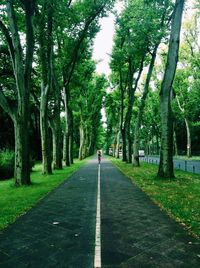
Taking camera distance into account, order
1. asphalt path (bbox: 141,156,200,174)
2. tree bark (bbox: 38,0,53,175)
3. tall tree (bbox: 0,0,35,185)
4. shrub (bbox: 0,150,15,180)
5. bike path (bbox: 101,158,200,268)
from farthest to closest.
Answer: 1. asphalt path (bbox: 141,156,200,174)
2. shrub (bbox: 0,150,15,180)
3. tree bark (bbox: 38,0,53,175)
4. tall tree (bbox: 0,0,35,185)
5. bike path (bbox: 101,158,200,268)

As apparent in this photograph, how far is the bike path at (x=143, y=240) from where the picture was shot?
5336mm

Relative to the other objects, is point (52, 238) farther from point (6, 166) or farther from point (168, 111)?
point (6, 166)

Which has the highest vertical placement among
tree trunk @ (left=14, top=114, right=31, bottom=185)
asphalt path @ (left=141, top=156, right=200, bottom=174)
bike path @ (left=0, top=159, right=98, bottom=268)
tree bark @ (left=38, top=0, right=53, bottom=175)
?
tree bark @ (left=38, top=0, right=53, bottom=175)

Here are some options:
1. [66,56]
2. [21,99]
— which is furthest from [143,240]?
[66,56]

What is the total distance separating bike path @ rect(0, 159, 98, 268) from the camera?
5.39 m

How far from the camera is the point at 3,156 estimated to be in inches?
965

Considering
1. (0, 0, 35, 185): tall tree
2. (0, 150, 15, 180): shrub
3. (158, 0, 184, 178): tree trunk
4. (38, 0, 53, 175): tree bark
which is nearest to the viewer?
→ (0, 0, 35, 185): tall tree

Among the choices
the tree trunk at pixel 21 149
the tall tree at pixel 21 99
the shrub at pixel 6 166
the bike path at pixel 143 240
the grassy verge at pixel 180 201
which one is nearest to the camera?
the bike path at pixel 143 240

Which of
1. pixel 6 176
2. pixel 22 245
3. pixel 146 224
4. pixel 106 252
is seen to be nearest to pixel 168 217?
pixel 146 224

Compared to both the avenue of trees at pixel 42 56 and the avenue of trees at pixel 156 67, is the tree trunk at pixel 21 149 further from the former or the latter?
the avenue of trees at pixel 156 67

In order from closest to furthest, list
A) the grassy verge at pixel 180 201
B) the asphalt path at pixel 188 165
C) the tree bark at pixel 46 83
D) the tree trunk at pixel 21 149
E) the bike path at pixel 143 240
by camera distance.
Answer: the bike path at pixel 143 240, the grassy verge at pixel 180 201, the tree trunk at pixel 21 149, the tree bark at pixel 46 83, the asphalt path at pixel 188 165

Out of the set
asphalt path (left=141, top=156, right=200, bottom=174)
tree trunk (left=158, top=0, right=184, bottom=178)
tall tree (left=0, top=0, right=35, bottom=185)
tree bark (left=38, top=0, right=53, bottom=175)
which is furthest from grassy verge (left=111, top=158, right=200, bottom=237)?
tree bark (left=38, top=0, right=53, bottom=175)

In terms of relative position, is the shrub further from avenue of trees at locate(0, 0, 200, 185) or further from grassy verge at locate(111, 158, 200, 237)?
grassy verge at locate(111, 158, 200, 237)

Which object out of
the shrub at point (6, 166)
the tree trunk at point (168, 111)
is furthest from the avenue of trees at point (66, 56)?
the shrub at point (6, 166)
